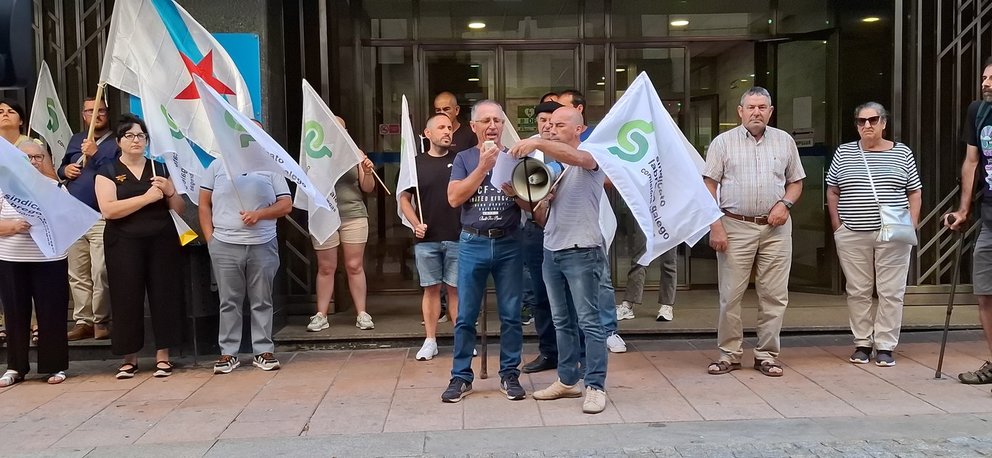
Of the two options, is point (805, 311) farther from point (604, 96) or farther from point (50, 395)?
point (50, 395)

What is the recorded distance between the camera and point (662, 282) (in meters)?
7.65

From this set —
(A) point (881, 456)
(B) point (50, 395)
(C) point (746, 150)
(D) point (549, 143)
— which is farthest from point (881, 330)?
(B) point (50, 395)

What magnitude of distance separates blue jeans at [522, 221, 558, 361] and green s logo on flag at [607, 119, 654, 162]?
0.91m

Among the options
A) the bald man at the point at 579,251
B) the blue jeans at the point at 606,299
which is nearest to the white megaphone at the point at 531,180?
the bald man at the point at 579,251

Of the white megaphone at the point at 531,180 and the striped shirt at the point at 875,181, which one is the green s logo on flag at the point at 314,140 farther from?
the striped shirt at the point at 875,181

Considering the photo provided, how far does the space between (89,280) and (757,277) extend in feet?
18.7

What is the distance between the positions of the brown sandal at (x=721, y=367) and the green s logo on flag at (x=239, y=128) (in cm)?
380

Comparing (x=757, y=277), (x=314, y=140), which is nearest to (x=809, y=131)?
(x=757, y=277)

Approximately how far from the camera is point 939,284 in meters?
8.17

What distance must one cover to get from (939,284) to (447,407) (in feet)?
19.2

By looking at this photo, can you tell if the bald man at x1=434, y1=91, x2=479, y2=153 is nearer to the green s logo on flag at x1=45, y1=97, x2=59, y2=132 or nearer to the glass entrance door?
the green s logo on flag at x1=45, y1=97, x2=59, y2=132

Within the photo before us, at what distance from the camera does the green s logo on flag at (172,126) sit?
5973 mm

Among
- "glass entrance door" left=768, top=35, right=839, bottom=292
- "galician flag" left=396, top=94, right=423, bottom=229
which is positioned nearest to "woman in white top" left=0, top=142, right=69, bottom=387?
"galician flag" left=396, top=94, right=423, bottom=229

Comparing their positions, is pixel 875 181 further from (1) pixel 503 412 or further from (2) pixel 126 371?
(2) pixel 126 371
